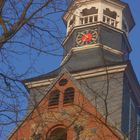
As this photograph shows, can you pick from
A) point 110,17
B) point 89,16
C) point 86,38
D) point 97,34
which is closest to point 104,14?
point 110,17

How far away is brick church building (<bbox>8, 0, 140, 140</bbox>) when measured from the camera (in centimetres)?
3036

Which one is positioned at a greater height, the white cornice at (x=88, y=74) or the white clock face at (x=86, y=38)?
the white clock face at (x=86, y=38)

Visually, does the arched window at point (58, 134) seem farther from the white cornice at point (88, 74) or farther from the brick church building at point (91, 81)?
the white cornice at point (88, 74)

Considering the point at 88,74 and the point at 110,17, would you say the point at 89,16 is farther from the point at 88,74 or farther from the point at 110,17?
the point at 88,74

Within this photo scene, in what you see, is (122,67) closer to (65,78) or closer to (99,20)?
(65,78)

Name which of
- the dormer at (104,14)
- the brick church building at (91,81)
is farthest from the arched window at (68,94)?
the dormer at (104,14)

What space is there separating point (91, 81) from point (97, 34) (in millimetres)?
3026

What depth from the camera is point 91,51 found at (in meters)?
36.7

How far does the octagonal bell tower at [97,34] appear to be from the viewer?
3578 centimetres

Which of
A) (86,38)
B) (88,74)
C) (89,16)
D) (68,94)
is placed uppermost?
(89,16)

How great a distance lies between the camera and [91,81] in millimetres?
33594

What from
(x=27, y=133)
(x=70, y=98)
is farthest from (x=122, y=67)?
(x=27, y=133)

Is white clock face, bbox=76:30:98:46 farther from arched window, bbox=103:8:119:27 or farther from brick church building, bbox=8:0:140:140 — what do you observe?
arched window, bbox=103:8:119:27

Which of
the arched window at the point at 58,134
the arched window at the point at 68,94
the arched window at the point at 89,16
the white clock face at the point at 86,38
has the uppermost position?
the arched window at the point at 89,16
